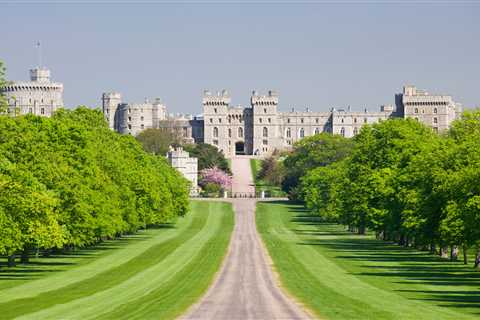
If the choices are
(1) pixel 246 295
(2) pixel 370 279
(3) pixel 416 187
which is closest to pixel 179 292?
(1) pixel 246 295

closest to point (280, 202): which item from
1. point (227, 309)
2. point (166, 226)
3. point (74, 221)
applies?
point (166, 226)

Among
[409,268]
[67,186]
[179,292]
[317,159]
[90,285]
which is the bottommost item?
[179,292]

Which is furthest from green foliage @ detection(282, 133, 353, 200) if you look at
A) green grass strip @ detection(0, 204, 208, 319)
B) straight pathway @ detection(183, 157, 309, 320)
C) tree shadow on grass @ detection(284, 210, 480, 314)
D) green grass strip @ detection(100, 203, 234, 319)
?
straight pathway @ detection(183, 157, 309, 320)

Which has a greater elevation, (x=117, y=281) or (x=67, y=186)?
(x=67, y=186)

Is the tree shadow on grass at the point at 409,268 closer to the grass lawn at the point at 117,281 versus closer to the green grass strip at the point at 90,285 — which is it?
the grass lawn at the point at 117,281

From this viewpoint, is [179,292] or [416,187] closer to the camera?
[179,292]

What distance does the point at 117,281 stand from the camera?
55781 millimetres

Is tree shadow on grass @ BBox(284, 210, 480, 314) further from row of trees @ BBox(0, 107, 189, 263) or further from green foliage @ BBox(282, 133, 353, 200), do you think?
green foliage @ BBox(282, 133, 353, 200)

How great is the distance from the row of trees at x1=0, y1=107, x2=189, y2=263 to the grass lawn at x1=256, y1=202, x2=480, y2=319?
1047 centimetres

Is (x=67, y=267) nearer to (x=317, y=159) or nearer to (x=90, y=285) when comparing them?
(x=90, y=285)

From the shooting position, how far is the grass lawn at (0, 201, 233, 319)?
41406 millimetres

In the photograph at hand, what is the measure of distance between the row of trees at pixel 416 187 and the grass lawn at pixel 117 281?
10.9 m

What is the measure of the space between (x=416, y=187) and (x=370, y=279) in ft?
70.1

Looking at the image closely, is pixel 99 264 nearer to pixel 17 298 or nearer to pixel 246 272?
pixel 246 272
